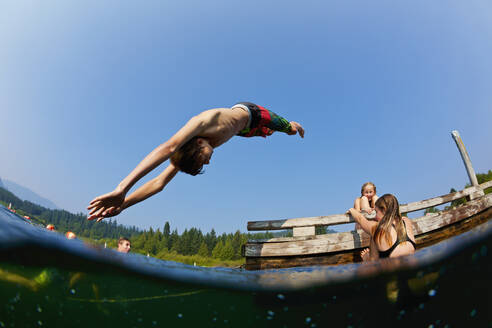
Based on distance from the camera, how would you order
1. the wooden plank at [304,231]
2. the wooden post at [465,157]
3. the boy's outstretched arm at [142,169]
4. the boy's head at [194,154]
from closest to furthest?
the boy's outstretched arm at [142,169]
the boy's head at [194,154]
the wooden plank at [304,231]
the wooden post at [465,157]

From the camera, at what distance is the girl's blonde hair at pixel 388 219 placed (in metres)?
2.77

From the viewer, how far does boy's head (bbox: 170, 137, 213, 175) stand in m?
2.91

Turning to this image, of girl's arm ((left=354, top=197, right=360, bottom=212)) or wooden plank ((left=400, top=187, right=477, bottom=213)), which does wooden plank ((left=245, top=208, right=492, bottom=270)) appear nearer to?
wooden plank ((left=400, top=187, right=477, bottom=213))

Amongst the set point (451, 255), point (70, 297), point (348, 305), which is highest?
point (451, 255)

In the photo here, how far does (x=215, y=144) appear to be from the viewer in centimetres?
334

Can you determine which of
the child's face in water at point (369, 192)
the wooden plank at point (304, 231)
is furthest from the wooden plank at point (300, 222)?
the child's face in water at point (369, 192)

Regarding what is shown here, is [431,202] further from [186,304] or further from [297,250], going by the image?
[186,304]

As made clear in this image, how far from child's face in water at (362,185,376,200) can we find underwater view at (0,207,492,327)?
2.98 metres

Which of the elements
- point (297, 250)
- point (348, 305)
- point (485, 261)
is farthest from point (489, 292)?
point (297, 250)

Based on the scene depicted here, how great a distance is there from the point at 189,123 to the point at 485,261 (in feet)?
9.85

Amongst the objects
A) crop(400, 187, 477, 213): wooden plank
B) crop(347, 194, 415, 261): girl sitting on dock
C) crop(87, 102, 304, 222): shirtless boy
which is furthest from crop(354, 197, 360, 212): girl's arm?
crop(87, 102, 304, 222): shirtless boy

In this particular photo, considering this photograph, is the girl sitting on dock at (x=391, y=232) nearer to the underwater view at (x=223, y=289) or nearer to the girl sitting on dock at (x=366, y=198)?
the underwater view at (x=223, y=289)

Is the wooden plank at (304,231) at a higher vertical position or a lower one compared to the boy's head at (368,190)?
lower

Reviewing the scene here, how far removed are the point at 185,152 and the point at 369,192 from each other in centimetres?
409
